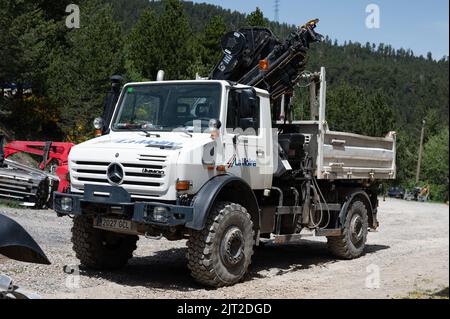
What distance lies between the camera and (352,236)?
34.7 ft

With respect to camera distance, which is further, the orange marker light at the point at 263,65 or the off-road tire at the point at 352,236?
the off-road tire at the point at 352,236

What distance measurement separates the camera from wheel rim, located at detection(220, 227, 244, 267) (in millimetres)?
7320

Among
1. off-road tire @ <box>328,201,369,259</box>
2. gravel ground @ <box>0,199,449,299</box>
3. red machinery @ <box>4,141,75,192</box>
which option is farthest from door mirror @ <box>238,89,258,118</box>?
red machinery @ <box>4,141,75,192</box>

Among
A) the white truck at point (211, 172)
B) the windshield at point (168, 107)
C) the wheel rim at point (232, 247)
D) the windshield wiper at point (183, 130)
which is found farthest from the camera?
the windshield at point (168, 107)

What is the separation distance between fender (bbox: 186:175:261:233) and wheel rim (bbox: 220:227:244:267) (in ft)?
1.69

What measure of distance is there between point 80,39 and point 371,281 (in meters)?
22.5

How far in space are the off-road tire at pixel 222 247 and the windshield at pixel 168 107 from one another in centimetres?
123

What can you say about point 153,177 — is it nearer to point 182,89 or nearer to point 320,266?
point 182,89

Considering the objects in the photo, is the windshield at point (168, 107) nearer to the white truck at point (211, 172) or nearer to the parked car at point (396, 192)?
the white truck at point (211, 172)

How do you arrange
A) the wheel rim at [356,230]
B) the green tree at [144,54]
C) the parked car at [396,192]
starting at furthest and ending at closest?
the parked car at [396,192] → the green tree at [144,54] → the wheel rim at [356,230]

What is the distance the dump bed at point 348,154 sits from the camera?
9.66 metres

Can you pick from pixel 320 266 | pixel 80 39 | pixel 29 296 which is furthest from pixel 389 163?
pixel 80 39

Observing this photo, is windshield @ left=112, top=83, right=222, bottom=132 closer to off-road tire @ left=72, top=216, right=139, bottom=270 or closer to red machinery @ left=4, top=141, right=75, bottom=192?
off-road tire @ left=72, top=216, right=139, bottom=270

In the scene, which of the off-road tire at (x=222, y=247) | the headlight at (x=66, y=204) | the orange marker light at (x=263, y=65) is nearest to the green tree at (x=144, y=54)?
the orange marker light at (x=263, y=65)
